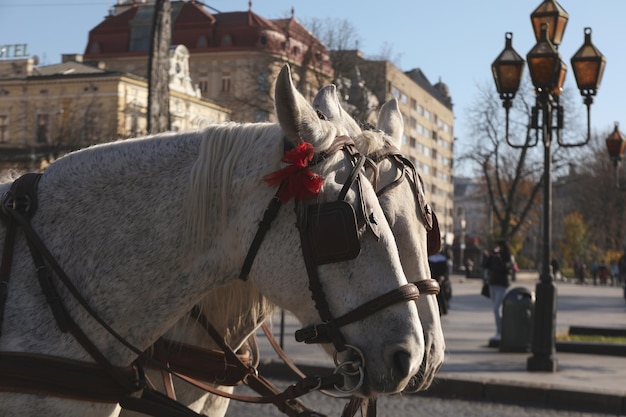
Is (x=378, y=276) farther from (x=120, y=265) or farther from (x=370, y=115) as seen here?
(x=370, y=115)

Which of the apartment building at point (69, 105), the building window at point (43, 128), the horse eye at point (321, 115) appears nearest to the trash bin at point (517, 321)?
the horse eye at point (321, 115)

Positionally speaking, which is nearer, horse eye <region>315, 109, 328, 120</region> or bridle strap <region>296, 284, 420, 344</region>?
bridle strap <region>296, 284, 420, 344</region>

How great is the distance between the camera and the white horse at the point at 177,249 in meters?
2.87

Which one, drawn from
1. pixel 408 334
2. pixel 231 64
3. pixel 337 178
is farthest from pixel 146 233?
pixel 231 64

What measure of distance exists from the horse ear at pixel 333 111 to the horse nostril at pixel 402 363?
80 cm

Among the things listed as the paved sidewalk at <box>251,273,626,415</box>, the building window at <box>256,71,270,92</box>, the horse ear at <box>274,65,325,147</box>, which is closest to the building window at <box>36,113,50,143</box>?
the building window at <box>256,71,270,92</box>

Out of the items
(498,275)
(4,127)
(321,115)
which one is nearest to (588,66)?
(498,275)

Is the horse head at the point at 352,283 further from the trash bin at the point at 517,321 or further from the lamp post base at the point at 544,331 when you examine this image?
the trash bin at the point at 517,321

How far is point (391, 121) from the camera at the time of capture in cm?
408

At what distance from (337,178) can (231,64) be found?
80.4 m

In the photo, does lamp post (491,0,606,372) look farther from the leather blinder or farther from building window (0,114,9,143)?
building window (0,114,9,143)

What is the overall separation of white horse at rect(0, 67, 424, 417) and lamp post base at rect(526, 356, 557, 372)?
10350 mm

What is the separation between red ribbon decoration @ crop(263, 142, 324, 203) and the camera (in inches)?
114

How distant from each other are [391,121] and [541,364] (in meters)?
9.43
